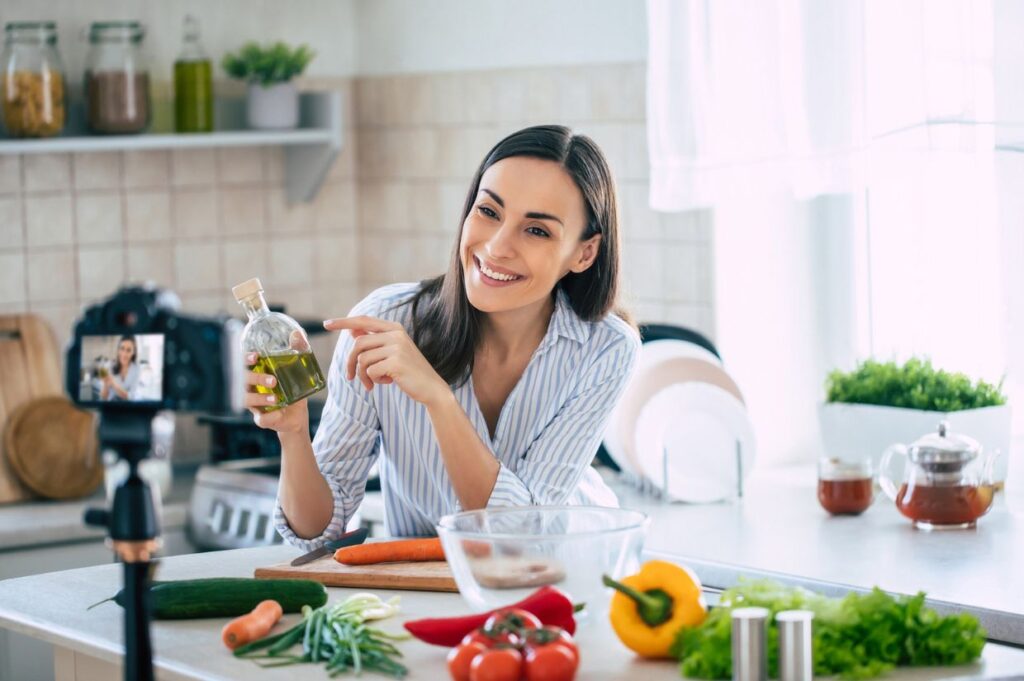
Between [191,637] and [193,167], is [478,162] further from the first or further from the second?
[191,637]

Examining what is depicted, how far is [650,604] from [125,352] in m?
0.60

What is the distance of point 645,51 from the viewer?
3590 mm

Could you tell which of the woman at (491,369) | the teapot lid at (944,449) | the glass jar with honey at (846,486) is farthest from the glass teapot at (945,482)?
the woman at (491,369)

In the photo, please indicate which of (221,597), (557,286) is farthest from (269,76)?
Answer: (221,597)

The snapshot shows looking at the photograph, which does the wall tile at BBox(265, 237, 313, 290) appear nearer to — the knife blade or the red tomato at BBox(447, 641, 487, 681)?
the knife blade

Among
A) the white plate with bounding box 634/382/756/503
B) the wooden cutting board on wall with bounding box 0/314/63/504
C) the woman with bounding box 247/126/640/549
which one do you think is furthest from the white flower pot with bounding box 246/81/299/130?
the woman with bounding box 247/126/640/549

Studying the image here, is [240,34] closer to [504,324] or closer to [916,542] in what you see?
[504,324]

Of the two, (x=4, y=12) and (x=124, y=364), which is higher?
(x=4, y=12)

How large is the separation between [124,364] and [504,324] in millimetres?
1052

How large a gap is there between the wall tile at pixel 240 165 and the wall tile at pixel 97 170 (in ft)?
0.94

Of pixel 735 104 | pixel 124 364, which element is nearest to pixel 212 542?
pixel 735 104

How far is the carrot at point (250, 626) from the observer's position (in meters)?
1.82

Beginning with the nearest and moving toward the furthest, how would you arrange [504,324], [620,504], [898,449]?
[504,324] < [898,449] < [620,504]

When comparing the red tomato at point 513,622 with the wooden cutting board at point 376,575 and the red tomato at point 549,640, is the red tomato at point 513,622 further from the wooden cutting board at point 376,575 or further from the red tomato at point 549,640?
the wooden cutting board at point 376,575
